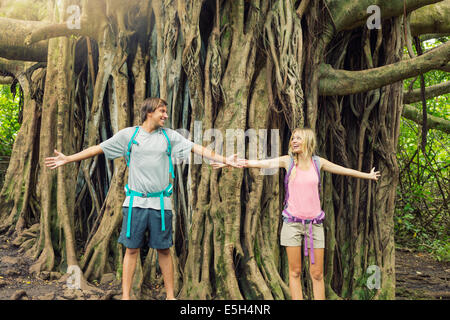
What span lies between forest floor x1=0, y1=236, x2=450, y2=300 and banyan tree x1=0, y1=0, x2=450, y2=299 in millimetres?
115

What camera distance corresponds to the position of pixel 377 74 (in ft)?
13.6

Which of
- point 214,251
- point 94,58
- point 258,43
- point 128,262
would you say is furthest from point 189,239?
point 94,58

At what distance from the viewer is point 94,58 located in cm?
515

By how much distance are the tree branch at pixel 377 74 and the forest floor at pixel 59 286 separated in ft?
7.46

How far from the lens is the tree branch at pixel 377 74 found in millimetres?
4027

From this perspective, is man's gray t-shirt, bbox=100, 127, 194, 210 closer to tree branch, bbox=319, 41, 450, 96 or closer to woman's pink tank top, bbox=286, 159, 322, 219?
woman's pink tank top, bbox=286, 159, 322, 219

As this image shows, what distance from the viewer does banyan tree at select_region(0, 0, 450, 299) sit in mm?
3836

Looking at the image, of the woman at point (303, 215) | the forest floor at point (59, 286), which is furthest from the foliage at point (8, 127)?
the woman at point (303, 215)

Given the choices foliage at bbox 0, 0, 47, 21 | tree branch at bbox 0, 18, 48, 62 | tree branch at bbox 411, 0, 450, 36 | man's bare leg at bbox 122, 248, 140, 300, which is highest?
foliage at bbox 0, 0, 47, 21

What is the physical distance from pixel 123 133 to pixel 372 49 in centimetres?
285

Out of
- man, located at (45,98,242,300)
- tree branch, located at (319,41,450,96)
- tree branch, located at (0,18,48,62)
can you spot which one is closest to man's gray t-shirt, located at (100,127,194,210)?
man, located at (45,98,242,300)

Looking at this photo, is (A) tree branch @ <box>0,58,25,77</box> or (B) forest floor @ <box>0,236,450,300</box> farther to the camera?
(A) tree branch @ <box>0,58,25,77</box>

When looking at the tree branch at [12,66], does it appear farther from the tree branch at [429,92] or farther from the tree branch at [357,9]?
the tree branch at [429,92]

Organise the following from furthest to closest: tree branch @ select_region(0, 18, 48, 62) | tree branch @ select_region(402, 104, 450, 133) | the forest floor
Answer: tree branch @ select_region(402, 104, 450, 133) → tree branch @ select_region(0, 18, 48, 62) → the forest floor
